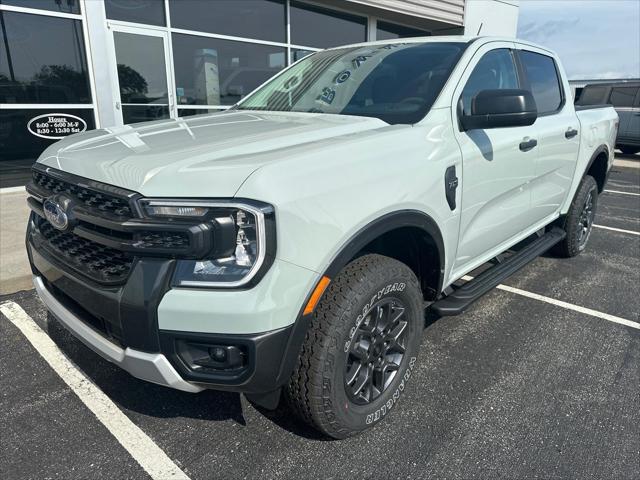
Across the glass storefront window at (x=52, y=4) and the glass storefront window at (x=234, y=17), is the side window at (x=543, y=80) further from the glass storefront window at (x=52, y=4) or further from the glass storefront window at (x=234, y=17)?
the glass storefront window at (x=52, y=4)

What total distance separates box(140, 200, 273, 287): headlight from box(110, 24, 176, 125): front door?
272 inches

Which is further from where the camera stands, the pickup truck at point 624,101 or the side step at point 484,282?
the pickup truck at point 624,101

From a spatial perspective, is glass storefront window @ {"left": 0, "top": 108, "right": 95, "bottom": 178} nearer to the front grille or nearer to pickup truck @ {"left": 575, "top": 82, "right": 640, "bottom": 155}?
the front grille

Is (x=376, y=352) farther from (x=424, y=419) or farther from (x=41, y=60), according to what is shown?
(x=41, y=60)

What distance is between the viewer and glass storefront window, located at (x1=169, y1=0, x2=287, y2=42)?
27.7ft

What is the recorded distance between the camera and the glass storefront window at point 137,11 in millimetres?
7539

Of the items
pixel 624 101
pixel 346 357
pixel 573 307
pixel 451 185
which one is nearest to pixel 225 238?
pixel 346 357

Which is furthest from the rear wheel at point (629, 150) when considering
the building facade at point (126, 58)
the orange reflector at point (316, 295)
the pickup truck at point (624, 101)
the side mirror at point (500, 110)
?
the orange reflector at point (316, 295)

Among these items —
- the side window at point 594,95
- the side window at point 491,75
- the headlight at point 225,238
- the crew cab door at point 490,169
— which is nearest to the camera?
the headlight at point 225,238

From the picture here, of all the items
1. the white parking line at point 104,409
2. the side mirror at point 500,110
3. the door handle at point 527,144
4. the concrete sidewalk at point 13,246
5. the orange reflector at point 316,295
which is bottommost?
the white parking line at point 104,409

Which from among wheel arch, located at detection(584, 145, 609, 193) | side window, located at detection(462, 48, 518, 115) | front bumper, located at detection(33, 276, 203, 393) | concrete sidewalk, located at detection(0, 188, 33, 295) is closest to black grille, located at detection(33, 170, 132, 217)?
front bumper, located at detection(33, 276, 203, 393)

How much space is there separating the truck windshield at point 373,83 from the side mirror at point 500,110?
0.77 feet

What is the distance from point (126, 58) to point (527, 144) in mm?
6768

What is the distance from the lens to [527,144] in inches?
128
